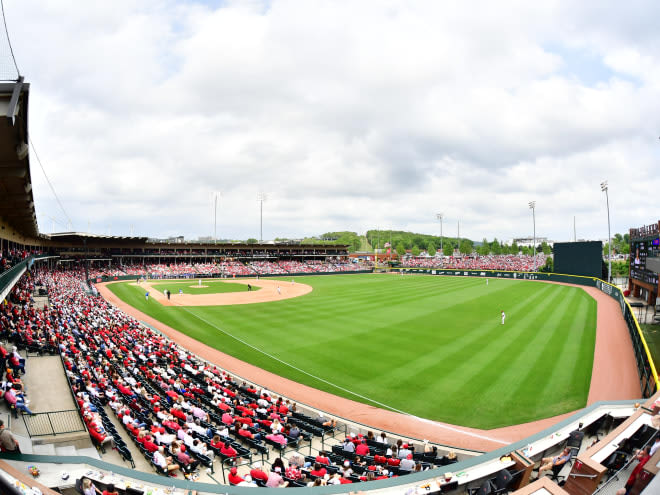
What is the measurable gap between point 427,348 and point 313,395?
885 centimetres

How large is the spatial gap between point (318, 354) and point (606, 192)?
1822 inches

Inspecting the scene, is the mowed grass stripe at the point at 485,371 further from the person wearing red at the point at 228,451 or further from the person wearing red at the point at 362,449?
the person wearing red at the point at 228,451

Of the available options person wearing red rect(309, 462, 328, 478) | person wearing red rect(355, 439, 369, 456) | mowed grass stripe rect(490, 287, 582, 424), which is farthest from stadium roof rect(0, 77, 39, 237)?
mowed grass stripe rect(490, 287, 582, 424)

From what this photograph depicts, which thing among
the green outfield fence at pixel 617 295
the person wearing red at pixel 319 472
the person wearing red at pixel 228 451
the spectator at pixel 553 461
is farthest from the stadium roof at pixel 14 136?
the green outfield fence at pixel 617 295

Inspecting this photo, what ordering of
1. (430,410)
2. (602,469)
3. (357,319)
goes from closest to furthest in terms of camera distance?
1. (602,469)
2. (430,410)
3. (357,319)

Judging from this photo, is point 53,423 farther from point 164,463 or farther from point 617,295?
point 617,295

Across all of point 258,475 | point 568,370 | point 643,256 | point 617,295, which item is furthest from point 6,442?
point 643,256

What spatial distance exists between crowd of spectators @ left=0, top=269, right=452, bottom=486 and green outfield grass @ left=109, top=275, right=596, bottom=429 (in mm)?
4067

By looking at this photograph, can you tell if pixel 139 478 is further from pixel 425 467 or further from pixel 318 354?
pixel 318 354

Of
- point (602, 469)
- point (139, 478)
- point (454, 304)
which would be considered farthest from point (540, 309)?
point (139, 478)

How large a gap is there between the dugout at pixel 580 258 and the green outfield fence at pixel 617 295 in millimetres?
1397

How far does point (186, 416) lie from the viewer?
11000 mm

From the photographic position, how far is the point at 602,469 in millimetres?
5539

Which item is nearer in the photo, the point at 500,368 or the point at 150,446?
the point at 150,446
